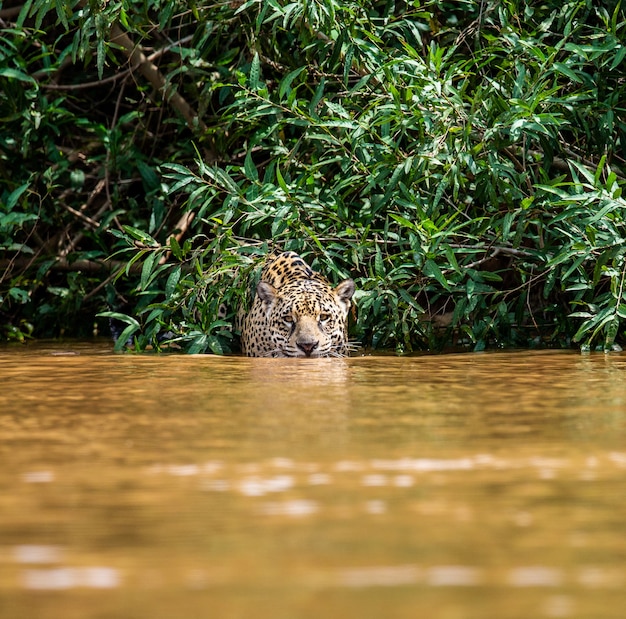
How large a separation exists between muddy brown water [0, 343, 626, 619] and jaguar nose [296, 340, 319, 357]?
1950 millimetres

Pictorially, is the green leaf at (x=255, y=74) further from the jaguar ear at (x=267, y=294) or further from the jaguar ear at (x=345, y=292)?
the jaguar ear at (x=345, y=292)

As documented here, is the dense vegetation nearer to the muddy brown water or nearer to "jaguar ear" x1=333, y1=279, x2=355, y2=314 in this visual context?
"jaguar ear" x1=333, y1=279, x2=355, y2=314

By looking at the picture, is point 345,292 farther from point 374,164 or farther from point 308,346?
point 374,164

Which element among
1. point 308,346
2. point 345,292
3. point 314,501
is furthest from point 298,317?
point 314,501

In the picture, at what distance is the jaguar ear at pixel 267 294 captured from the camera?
27.0ft

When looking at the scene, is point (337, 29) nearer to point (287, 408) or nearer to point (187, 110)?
point (187, 110)

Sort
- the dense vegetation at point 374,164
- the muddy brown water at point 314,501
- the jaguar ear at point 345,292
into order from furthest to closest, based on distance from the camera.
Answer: the jaguar ear at point 345,292 → the dense vegetation at point 374,164 → the muddy brown water at point 314,501

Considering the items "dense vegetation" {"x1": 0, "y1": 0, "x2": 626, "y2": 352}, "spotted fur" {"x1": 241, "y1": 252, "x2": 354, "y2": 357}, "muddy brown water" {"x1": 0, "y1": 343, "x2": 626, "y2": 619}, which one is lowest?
"muddy brown water" {"x1": 0, "y1": 343, "x2": 626, "y2": 619}

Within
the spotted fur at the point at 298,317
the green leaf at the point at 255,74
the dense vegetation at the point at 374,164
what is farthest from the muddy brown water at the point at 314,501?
the green leaf at the point at 255,74

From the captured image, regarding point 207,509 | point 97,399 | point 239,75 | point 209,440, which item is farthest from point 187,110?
point 207,509

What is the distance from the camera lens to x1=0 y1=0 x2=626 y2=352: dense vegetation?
7.36 metres

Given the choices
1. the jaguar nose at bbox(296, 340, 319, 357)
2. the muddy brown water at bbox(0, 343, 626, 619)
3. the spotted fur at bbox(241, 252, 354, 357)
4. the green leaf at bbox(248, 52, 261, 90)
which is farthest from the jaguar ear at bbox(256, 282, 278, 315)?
the muddy brown water at bbox(0, 343, 626, 619)

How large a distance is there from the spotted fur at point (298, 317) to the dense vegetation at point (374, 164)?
137 mm

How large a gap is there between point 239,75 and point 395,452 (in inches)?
185
